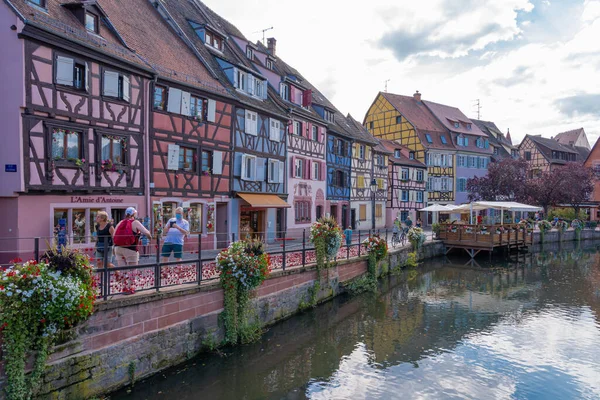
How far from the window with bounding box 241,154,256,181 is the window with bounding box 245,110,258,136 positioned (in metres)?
1.27

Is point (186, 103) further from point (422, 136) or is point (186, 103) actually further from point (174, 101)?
point (422, 136)

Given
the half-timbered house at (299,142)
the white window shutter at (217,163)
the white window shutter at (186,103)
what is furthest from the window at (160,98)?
the half-timbered house at (299,142)

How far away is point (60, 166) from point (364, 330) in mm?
10792

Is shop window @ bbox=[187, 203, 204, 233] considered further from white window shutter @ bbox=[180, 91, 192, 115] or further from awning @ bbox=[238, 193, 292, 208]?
white window shutter @ bbox=[180, 91, 192, 115]

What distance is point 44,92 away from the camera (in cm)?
1308

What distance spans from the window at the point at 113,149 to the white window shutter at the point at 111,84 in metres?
1.50

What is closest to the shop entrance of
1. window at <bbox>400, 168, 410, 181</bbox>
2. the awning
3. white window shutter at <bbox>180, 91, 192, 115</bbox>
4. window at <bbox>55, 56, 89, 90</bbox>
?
the awning

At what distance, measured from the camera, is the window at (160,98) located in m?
17.2

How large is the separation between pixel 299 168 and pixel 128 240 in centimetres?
1924

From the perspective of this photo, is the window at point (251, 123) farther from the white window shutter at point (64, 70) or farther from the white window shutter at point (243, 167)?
the white window shutter at point (64, 70)

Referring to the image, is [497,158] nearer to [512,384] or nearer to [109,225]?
[512,384]

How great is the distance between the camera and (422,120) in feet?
158

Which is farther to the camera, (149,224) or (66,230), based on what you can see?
(149,224)

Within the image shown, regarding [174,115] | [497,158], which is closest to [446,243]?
[174,115]
